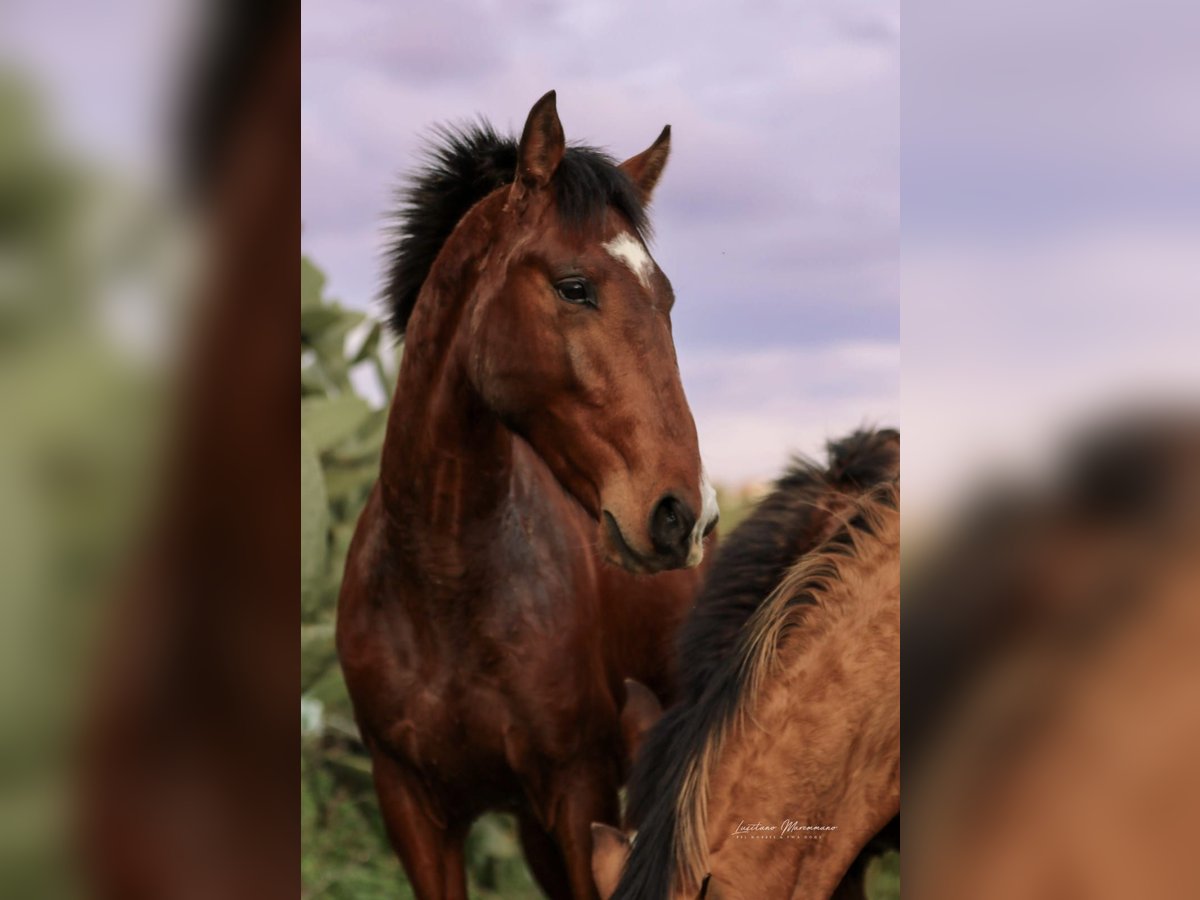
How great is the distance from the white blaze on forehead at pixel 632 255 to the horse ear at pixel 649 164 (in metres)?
0.10

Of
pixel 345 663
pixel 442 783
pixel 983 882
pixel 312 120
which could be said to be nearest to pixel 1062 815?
pixel 983 882

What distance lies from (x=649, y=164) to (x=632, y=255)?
162 millimetres

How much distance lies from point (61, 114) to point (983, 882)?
4.44ft

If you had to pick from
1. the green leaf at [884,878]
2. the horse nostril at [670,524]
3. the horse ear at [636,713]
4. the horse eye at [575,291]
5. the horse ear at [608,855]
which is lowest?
the green leaf at [884,878]

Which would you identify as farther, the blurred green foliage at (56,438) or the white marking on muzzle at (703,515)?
the white marking on muzzle at (703,515)

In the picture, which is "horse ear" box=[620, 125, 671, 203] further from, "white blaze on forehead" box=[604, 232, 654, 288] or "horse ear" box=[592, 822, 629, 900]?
"horse ear" box=[592, 822, 629, 900]

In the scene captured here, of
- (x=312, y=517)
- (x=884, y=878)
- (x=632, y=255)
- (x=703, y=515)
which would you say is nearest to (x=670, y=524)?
(x=703, y=515)

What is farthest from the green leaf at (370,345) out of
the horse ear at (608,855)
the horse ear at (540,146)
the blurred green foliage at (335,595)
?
the horse ear at (608,855)

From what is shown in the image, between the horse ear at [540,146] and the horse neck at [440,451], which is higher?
the horse ear at [540,146]

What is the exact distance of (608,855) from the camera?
133cm

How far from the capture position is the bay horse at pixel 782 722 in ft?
4.30

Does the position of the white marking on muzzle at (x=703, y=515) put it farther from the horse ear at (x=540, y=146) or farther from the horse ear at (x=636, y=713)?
the horse ear at (x=540, y=146)

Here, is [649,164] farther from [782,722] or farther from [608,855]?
[608,855]

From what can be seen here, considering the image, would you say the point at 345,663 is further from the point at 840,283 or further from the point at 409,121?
the point at 840,283
